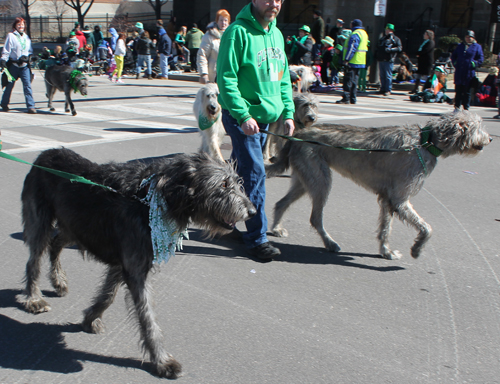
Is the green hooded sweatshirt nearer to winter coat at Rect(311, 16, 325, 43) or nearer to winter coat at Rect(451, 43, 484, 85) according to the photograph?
winter coat at Rect(451, 43, 484, 85)

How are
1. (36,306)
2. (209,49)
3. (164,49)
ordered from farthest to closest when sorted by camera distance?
1. (164,49)
2. (209,49)
3. (36,306)

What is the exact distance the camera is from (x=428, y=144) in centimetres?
476

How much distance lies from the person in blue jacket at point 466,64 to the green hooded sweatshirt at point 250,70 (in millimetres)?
10968

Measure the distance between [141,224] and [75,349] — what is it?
1011 mm

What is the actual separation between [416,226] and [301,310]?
1.48 m

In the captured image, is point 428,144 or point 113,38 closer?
point 428,144

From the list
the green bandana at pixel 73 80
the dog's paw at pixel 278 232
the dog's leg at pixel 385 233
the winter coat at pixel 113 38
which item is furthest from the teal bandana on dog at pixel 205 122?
the winter coat at pixel 113 38

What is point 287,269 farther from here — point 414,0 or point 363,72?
point 414,0

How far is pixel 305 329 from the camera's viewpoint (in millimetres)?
3645

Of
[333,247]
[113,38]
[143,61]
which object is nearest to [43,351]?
[333,247]

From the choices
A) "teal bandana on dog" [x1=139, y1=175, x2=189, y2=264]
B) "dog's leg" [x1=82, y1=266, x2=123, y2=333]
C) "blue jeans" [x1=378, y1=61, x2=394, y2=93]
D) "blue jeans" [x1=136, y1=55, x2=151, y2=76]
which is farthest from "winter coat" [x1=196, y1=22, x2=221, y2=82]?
"blue jeans" [x1=136, y1=55, x2=151, y2=76]

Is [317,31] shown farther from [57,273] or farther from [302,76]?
[57,273]

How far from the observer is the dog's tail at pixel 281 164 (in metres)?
5.55

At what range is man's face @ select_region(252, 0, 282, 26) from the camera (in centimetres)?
449
